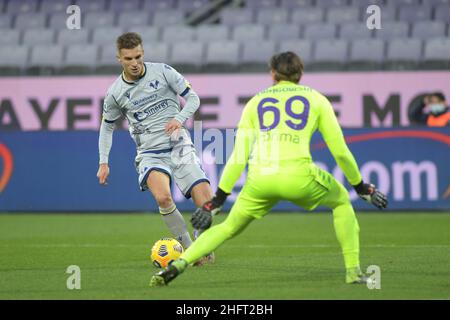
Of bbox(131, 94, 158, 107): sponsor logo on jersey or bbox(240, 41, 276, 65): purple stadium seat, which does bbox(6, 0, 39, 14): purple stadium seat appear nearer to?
bbox(240, 41, 276, 65): purple stadium seat

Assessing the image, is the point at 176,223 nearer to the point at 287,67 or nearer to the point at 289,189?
the point at 289,189

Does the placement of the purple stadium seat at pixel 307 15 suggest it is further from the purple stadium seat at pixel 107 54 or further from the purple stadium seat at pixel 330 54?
the purple stadium seat at pixel 107 54

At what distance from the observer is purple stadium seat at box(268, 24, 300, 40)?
19.7 meters

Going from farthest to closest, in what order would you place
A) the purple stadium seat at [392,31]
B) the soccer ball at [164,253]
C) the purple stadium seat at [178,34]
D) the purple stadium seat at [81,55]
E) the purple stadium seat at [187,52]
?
the purple stadium seat at [178,34] → the purple stadium seat at [81,55] → the purple stadium seat at [392,31] → the purple stadium seat at [187,52] → the soccer ball at [164,253]

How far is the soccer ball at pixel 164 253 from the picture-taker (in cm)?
955

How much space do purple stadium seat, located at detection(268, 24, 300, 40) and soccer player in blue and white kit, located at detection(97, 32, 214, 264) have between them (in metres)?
9.85

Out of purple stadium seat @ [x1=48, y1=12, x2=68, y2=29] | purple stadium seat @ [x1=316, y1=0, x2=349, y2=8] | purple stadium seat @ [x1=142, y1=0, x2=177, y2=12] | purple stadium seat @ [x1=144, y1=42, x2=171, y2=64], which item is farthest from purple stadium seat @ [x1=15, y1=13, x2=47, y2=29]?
purple stadium seat @ [x1=316, y1=0, x2=349, y2=8]

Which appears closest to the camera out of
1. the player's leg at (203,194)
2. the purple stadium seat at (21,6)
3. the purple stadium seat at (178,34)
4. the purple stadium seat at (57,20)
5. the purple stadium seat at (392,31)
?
the player's leg at (203,194)

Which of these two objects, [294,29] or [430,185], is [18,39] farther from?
[430,185]

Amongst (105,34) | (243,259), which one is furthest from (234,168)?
(105,34)

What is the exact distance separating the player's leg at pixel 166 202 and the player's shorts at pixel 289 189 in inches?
83.3

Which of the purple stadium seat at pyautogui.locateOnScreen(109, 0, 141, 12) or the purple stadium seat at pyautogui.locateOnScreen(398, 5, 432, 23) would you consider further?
the purple stadium seat at pyautogui.locateOnScreen(109, 0, 141, 12)

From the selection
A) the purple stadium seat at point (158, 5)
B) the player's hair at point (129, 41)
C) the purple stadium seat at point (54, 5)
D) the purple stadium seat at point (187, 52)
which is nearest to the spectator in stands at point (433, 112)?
the purple stadium seat at point (187, 52)

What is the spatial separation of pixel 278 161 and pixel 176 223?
104 inches
